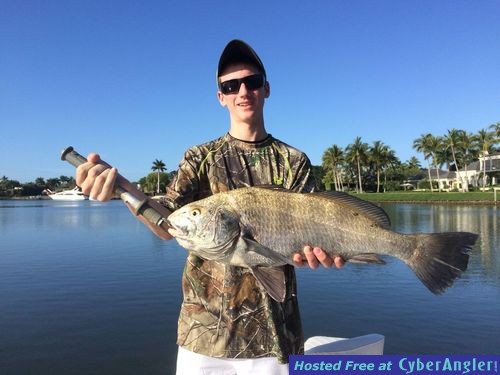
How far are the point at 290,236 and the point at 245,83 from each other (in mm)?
1461

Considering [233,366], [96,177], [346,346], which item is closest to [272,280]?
[233,366]

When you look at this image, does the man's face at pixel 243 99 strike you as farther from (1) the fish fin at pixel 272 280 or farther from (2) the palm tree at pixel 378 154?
(2) the palm tree at pixel 378 154

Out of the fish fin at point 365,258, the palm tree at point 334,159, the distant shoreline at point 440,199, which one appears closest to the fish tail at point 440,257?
the fish fin at point 365,258

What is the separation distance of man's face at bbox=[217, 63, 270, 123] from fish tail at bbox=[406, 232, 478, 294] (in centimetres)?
172

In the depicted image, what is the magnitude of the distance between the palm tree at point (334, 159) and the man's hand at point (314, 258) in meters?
110

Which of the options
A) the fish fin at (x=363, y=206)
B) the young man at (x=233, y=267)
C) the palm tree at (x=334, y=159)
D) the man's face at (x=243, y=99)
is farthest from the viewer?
the palm tree at (x=334, y=159)

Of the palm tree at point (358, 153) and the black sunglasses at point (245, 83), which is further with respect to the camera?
the palm tree at point (358, 153)

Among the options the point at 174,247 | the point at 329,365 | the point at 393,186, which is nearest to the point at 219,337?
the point at 329,365

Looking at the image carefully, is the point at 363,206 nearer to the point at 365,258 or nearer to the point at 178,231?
the point at 365,258

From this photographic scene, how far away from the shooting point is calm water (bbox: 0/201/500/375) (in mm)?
10727

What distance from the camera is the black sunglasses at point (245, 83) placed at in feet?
11.7

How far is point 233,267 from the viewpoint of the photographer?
3.27m

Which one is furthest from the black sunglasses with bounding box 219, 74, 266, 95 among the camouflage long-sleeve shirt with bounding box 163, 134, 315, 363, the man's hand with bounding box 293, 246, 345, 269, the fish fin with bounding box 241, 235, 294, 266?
the man's hand with bounding box 293, 246, 345, 269

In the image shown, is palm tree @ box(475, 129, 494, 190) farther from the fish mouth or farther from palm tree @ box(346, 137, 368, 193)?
the fish mouth
